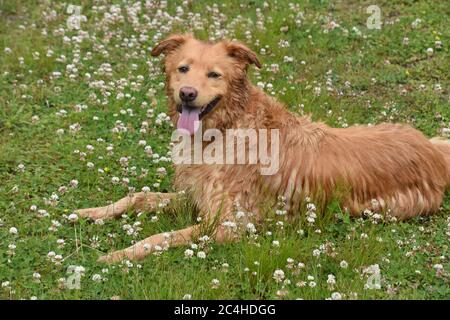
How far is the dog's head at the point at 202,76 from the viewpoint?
805cm

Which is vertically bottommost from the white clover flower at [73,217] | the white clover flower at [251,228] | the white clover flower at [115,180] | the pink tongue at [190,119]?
the white clover flower at [251,228]

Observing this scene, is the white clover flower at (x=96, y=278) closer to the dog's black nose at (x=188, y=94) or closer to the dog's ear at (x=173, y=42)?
the dog's black nose at (x=188, y=94)

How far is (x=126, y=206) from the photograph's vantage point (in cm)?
869

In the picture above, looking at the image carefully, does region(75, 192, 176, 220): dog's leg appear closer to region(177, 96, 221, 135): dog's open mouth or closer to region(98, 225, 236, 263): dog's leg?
region(98, 225, 236, 263): dog's leg

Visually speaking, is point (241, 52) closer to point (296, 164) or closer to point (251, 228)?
point (296, 164)

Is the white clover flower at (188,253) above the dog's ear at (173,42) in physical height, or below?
below

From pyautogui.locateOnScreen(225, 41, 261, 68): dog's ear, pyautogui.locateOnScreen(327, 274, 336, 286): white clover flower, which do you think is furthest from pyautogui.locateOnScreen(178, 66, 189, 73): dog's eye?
pyautogui.locateOnScreen(327, 274, 336, 286): white clover flower

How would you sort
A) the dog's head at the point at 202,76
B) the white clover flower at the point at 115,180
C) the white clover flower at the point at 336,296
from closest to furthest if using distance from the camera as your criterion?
the white clover flower at the point at 336,296, the dog's head at the point at 202,76, the white clover flower at the point at 115,180

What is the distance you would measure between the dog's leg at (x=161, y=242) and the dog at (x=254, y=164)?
1 centimetres

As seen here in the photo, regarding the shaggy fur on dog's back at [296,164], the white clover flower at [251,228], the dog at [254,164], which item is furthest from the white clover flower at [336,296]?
the shaggy fur on dog's back at [296,164]

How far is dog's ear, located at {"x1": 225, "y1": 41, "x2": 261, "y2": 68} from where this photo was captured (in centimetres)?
833

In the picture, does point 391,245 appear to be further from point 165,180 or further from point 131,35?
point 131,35

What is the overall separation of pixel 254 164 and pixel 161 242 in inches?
55.4
